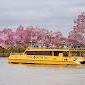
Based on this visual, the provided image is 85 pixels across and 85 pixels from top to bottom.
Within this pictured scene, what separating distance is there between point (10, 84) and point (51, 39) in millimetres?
73992

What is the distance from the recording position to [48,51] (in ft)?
219

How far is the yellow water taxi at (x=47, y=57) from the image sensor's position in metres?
63.4

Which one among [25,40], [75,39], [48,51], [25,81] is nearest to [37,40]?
[25,40]

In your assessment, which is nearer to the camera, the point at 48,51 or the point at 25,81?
the point at 25,81

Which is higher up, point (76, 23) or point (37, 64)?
Result: point (76, 23)

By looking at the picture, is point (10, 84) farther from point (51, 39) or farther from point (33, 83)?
point (51, 39)

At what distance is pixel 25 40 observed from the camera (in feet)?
362

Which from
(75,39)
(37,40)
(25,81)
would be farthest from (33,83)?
(37,40)

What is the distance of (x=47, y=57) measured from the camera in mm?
64188

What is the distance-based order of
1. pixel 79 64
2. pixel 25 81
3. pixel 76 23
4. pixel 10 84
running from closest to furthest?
pixel 10 84 < pixel 25 81 < pixel 79 64 < pixel 76 23

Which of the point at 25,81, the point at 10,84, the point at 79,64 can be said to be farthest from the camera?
the point at 79,64

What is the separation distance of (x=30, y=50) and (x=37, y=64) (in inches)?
111

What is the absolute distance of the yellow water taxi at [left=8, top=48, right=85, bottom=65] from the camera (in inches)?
2498

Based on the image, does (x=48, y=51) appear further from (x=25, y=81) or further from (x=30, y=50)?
(x=25, y=81)
